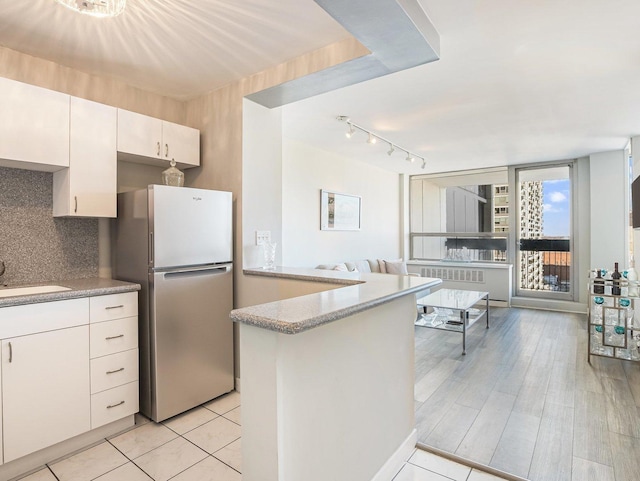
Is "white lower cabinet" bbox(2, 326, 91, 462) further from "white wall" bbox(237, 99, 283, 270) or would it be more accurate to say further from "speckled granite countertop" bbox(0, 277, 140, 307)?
"white wall" bbox(237, 99, 283, 270)

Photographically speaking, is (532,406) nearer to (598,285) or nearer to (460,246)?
(598,285)

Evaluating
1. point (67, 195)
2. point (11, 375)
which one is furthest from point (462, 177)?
point (11, 375)

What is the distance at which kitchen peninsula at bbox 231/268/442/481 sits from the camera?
120 cm

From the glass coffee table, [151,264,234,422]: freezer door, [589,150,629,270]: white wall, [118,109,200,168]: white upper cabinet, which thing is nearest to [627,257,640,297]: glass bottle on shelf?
the glass coffee table

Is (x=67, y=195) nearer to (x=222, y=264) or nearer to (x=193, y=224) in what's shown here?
(x=193, y=224)

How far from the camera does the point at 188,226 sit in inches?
96.5

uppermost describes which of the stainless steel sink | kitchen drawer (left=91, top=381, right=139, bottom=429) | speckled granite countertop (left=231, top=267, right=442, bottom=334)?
speckled granite countertop (left=231, top=267, right=442, bottom=334)

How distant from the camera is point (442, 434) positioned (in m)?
2.23

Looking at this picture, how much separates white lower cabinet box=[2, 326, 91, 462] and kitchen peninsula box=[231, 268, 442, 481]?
136cm

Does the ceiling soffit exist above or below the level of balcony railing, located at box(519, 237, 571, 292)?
above

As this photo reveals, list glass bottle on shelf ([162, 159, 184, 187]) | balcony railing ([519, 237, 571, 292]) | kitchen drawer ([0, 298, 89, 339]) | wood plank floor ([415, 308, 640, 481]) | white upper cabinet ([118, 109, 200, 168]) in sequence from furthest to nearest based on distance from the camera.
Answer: balcony railing ([519, 237, 571, 292])
glass bottle on shelf ([162, 159, 184, 187])
white upper cabinet ([118, 109, 200, 168])
wood plank floor ([415, 308, 640, 481])
kitchen drawer ([0, 298, 89, 339])

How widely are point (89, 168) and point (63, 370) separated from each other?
1278 millimetres

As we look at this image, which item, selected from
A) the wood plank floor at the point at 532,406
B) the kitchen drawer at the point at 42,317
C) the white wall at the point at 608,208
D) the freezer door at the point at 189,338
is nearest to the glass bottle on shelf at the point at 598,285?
the wood plank floor at the point at 532,406

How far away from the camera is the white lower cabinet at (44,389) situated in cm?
179
